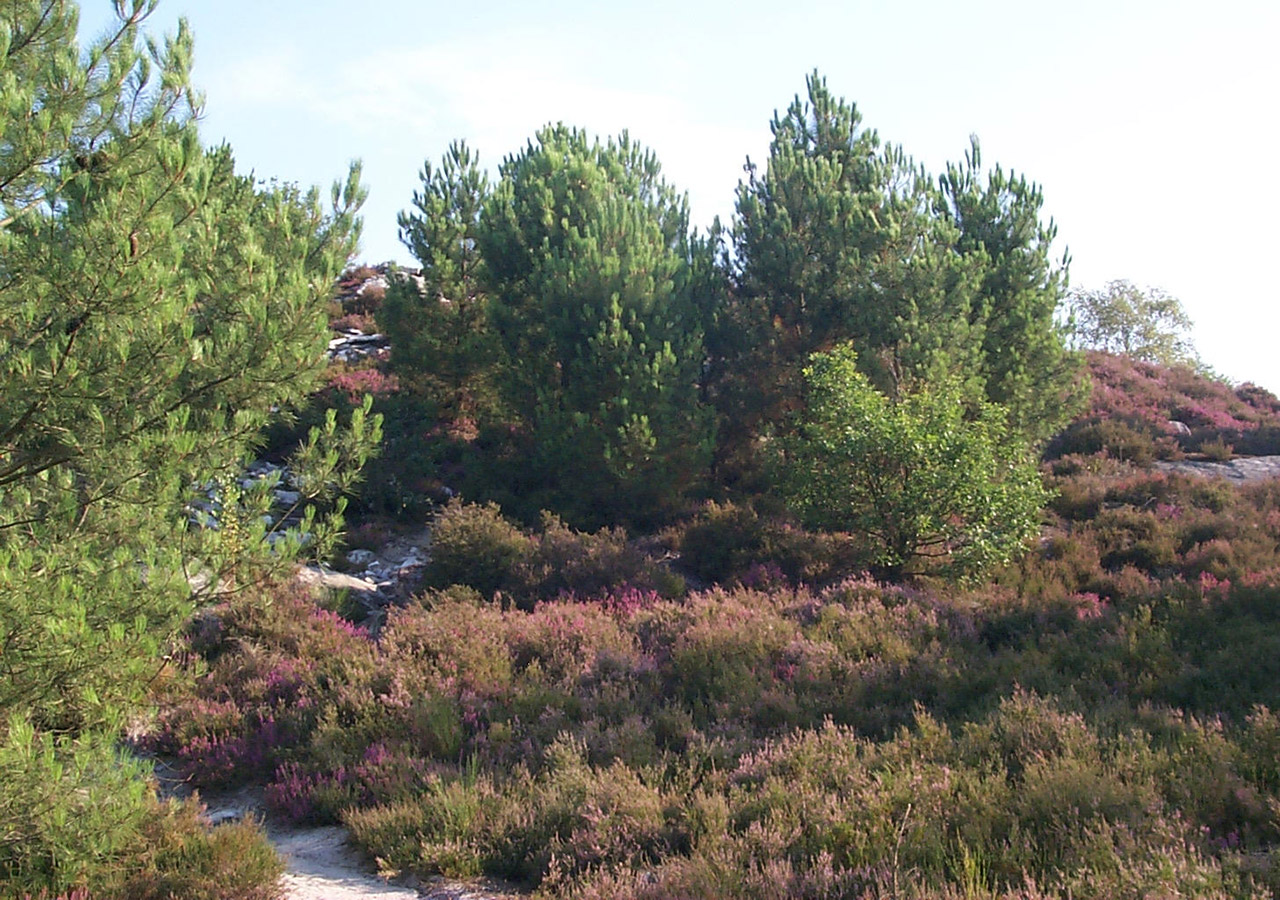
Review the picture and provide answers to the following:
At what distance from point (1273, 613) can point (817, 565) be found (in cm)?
520

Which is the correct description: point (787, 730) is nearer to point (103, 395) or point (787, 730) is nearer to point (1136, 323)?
point (103, 395)

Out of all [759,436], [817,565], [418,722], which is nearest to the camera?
[418,722]

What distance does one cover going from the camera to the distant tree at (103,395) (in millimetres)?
4270

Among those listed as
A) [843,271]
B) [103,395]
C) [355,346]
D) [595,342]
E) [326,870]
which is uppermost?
[355,346]

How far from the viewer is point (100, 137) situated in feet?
15.9

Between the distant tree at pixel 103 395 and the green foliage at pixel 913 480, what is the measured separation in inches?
315

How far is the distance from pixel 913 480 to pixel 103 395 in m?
9.23

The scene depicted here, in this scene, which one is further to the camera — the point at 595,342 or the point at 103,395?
the point at 595,342

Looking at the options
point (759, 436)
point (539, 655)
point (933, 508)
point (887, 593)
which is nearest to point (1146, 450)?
point (759, 436)

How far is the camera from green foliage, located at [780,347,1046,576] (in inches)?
427

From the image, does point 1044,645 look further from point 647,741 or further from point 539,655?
point 539,655

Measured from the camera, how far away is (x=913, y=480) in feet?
36.4

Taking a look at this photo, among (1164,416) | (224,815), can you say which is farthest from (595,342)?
(1164,416)

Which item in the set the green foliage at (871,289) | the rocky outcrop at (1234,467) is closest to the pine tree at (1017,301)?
the green foliage at (871,289)
